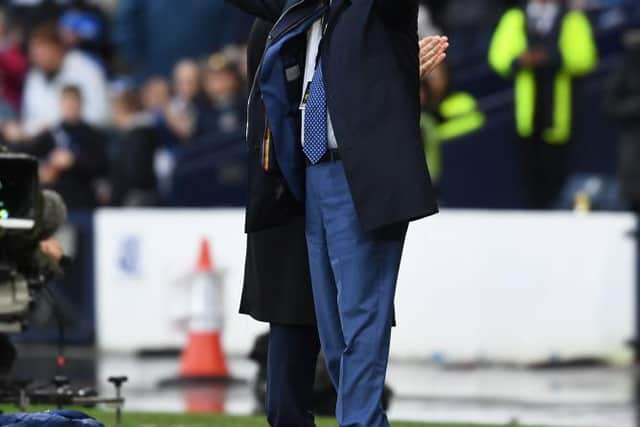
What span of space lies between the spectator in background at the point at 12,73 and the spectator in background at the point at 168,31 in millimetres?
1117

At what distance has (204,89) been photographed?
18203 mm

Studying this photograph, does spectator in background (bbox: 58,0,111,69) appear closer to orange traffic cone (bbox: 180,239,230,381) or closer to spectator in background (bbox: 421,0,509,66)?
spectator in background (bbox: 421,0,509,66)

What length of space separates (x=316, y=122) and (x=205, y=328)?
24.3 ft

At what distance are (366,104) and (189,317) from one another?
826 cm

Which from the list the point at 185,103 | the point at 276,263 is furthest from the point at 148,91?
the point at 276,263

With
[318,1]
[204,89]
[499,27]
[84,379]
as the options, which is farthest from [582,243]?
[318,1]

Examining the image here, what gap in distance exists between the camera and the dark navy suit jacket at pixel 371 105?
267 inches

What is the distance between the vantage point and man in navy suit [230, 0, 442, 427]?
679 centimetres

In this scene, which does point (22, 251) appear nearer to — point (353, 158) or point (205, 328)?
point (353, 158)

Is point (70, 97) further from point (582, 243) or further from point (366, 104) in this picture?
point (366, 104)

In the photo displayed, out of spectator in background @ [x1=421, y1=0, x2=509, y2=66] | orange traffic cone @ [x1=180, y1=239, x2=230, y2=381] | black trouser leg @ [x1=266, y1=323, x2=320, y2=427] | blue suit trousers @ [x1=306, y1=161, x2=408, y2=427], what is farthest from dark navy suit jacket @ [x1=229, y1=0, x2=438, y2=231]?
spectator in background @ [x1=421, y1=0, x2=509, y2=66]

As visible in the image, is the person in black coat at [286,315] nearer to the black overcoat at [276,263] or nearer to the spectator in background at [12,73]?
the black overcoat at [276,263]

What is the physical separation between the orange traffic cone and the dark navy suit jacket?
6865 millimetres

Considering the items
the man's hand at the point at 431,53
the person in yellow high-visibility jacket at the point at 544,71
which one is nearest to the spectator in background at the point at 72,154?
the person in yellow high-visibility jacket at the point at 544,71
